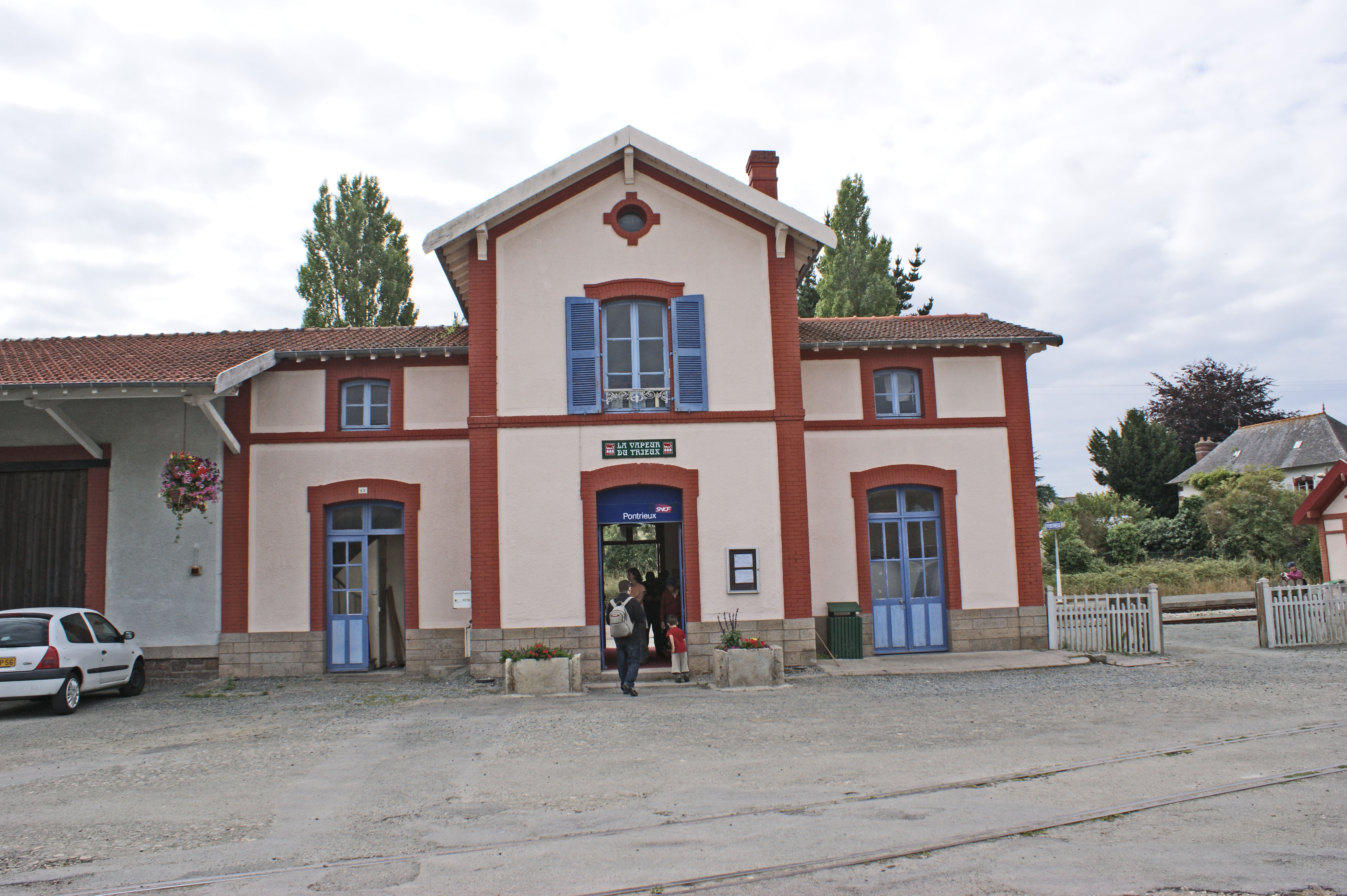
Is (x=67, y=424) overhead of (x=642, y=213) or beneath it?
beneath

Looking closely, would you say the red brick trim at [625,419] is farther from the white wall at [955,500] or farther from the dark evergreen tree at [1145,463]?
the dark evergreen tree at [1145,463]

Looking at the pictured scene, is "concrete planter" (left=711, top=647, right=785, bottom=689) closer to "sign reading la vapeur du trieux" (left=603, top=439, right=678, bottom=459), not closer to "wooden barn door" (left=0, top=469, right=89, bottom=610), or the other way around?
"sign reading la vapeur du trieux" (left=603, top=439, right=678, bottom=459)

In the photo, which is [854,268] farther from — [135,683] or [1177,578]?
[135,683]

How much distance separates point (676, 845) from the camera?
18.6 ft

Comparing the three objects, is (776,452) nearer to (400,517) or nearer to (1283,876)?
(400,517)

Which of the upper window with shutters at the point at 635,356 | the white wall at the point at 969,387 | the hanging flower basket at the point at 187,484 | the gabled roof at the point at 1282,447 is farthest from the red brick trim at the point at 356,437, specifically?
the gabled roof at the point at 1282,447

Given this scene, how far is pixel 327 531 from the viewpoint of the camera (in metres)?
15.1

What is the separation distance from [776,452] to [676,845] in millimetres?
8788

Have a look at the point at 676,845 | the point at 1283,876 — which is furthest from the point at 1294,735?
the point at 676,845

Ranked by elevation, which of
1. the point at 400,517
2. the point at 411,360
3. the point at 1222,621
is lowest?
the point at 1222,621

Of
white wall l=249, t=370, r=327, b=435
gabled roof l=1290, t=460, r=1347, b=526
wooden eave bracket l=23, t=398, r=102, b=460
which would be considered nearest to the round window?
white wall l=249, t=370, r=327, b=435

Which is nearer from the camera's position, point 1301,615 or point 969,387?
point 969,387

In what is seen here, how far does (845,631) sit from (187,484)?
1016 cm

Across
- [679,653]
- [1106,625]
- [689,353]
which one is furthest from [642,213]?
[1106,625]
